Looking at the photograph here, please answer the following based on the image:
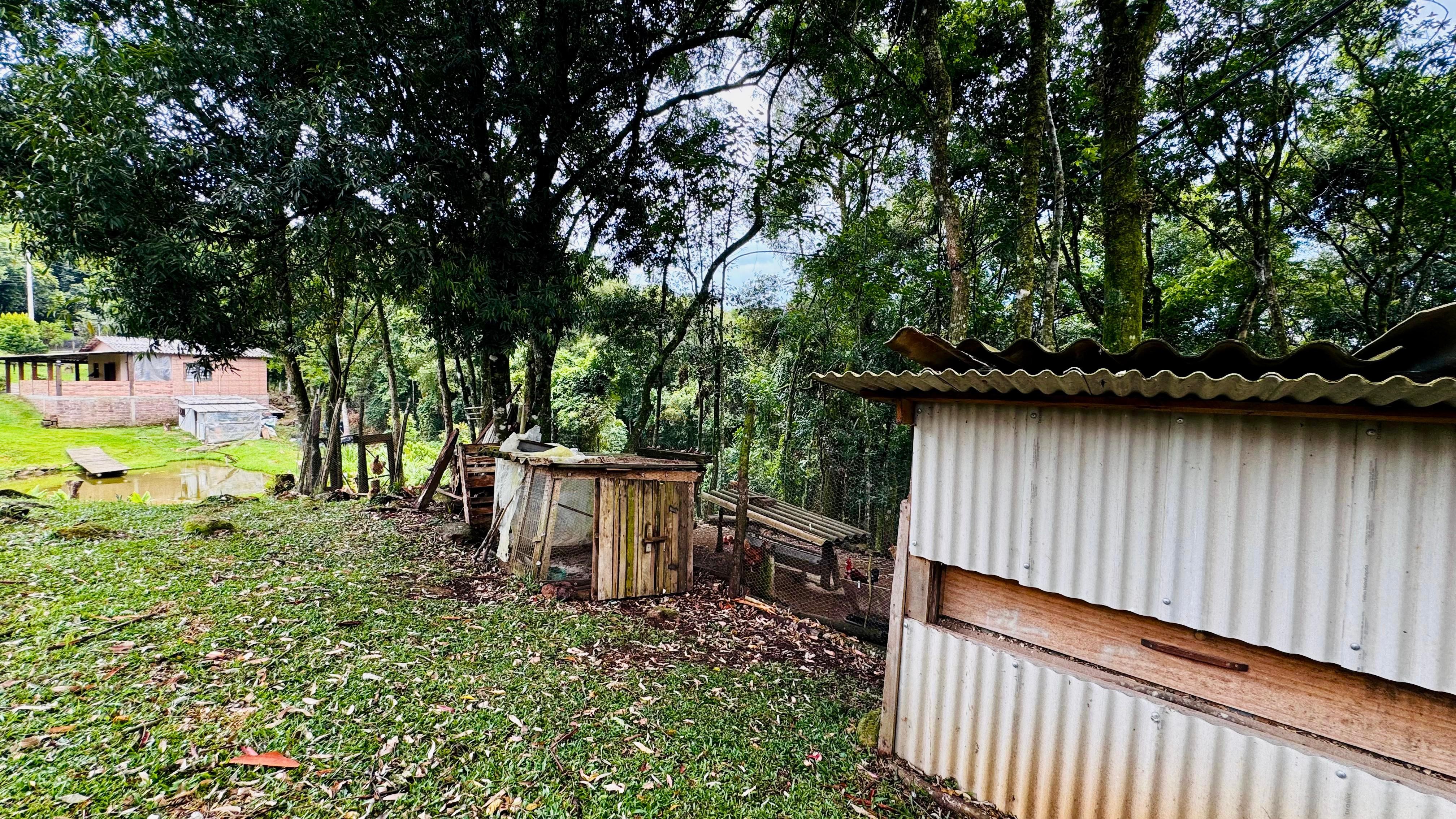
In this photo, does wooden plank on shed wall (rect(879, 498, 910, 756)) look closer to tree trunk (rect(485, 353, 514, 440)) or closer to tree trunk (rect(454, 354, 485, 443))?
tree trunk (rect(485, 353, 514, 440))

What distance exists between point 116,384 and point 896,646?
32525 millimetres

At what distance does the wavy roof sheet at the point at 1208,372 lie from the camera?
5.54ft

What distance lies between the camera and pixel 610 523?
5340mm

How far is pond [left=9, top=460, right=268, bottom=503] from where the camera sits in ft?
43.2

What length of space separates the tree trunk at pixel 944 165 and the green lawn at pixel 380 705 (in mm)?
3465

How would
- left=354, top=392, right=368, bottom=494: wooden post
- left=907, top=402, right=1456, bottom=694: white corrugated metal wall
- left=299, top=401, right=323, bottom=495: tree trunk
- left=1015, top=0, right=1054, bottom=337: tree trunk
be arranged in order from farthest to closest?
left=299, top=401, right=323, bottom=495: tree trunk
left=354, top=392, right=368, bottom=494: wooden post
left=1015, top=0, right=1054, bottom=337: tree trunk
left=907, top=402, right=1456, bottom=694: white corrugated metal wall

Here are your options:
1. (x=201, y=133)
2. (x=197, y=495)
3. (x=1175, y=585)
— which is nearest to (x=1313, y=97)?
(x=1175, y=585)

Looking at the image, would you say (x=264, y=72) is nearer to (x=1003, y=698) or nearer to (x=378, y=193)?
(x=378, y=193)

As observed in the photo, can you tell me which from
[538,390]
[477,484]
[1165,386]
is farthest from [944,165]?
[477,484]

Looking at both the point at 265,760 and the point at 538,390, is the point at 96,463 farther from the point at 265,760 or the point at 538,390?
the point at 265,760

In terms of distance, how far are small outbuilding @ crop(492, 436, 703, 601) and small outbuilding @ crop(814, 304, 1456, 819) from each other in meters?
3.17

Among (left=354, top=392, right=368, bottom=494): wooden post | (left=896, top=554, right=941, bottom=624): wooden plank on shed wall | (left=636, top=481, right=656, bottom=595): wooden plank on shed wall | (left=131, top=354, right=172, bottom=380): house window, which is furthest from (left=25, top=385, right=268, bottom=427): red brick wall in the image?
(left=896, top=554, right=941, bottom=624): wooden plank on shed wall

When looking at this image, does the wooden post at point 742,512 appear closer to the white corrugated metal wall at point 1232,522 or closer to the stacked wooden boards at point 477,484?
the white corrugated metal wall at point 1232,522

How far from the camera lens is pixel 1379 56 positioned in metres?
6.88
